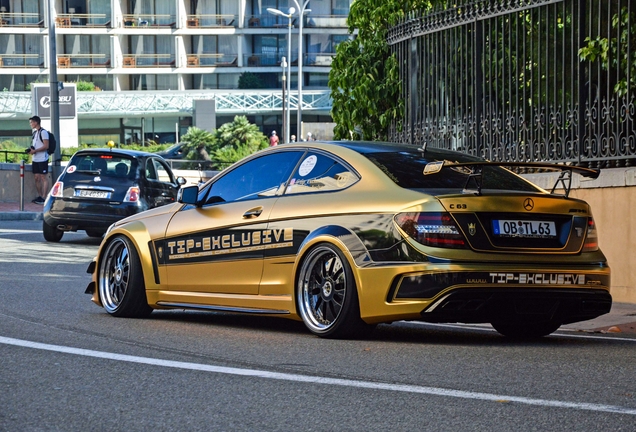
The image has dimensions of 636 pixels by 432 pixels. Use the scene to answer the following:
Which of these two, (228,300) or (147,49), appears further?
(147,49)

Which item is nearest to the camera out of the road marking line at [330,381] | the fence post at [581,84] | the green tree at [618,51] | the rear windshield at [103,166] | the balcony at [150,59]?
the road marking line at [330,381]

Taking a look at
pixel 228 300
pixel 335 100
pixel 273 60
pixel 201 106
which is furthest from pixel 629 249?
pixel 273 60

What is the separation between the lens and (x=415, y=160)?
822 centimetres

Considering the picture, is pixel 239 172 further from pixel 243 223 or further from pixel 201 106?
pixel 201 106

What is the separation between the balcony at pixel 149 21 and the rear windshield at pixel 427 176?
79.6 meters

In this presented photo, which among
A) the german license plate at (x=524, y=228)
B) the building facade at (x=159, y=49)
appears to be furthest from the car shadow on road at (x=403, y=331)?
the building facade at (x=159, y=49)

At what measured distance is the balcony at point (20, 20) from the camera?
86.2 m

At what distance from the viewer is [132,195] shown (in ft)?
60.3

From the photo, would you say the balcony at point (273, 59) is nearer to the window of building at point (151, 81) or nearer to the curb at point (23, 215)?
the window of building at point (151, 81)

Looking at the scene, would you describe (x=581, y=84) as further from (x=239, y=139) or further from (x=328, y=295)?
(x=239, y=139)

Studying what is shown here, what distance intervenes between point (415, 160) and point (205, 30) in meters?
80.1

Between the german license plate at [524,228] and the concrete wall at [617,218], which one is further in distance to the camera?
the concrete wall at [617,218]

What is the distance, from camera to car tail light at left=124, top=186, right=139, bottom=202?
1834 cm

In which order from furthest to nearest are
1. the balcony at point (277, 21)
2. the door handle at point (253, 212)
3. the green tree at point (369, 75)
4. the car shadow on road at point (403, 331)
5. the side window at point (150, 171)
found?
the balcony at point (277, 21)
the side window at point (150, 171)
the green tree at point (369, 75)
the door handle at point (253, 212)
the car shadow on road at point (403, 331)
